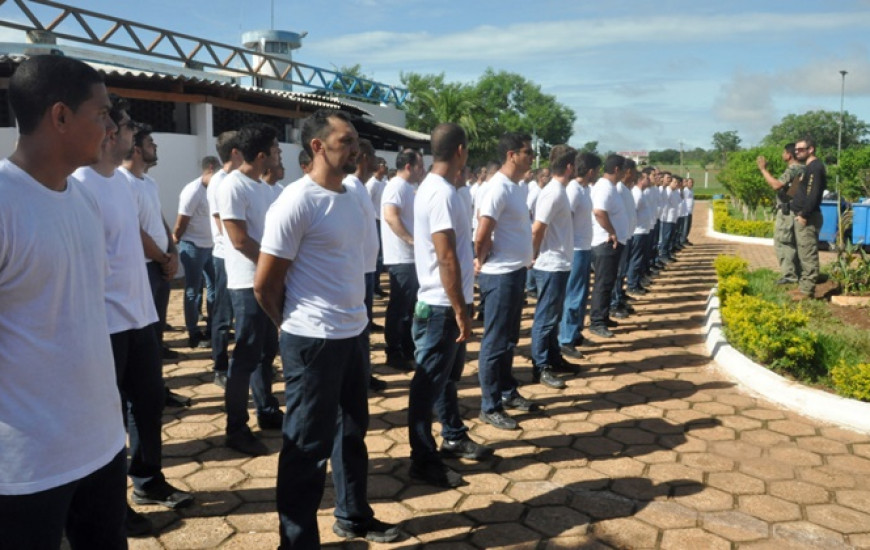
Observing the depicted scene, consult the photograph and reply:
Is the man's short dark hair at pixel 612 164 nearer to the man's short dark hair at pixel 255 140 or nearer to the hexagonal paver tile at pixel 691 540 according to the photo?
the man's short dark hair at pixel 255 140

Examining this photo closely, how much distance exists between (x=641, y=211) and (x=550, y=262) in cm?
559

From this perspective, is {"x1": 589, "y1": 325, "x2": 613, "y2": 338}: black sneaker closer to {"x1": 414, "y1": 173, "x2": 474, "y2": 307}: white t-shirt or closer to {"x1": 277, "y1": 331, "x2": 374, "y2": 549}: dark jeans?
{"x1": 414, "y1": 173, "x2": 474, "y2": 307}: white t-shirt

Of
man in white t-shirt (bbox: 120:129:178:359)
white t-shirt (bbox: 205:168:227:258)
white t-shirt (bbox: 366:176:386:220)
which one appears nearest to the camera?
man in white t-shirt (bbox: 120:129:178:359)

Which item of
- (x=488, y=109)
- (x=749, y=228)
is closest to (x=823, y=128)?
(x=488, y=109)

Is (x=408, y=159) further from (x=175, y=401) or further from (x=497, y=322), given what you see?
(x=175, y=401)

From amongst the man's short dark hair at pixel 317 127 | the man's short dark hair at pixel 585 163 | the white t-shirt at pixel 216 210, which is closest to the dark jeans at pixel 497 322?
the man's short dark hair at pixel 317 127

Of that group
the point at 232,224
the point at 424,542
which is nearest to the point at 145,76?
the point at 232,224

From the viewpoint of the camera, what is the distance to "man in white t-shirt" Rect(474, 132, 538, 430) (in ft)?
15.4

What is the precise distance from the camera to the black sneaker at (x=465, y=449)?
428 centimetres

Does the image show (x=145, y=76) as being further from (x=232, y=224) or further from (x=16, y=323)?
(x=16, y=323)

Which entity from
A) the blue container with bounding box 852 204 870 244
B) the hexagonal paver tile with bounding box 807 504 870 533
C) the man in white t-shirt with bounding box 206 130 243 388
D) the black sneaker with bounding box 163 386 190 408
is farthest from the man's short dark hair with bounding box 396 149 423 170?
the blue container with bounding box 852 204 870 244

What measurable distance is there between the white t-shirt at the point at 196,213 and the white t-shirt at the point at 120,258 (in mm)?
3504

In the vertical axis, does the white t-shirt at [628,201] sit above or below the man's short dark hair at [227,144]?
below

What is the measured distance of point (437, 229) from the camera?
3758 millimetres
